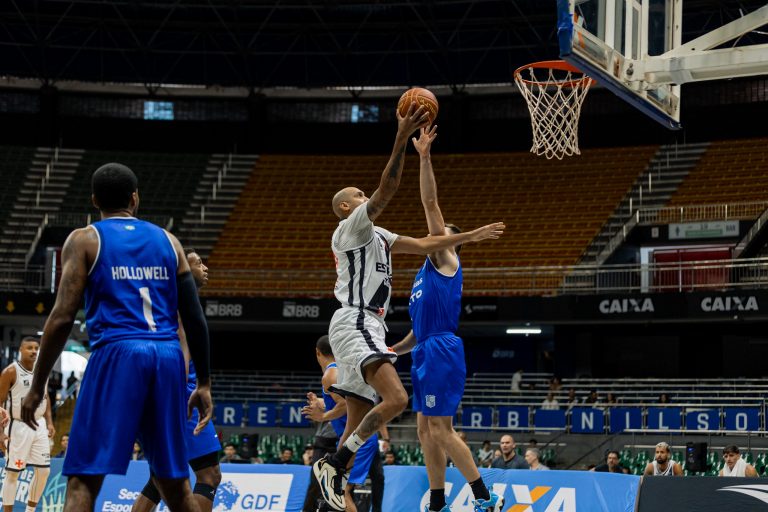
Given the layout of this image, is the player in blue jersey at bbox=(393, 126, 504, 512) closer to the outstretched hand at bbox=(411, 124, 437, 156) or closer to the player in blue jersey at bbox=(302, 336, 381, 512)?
the outstretched hand at bbox=(411, 124, 437, 156)

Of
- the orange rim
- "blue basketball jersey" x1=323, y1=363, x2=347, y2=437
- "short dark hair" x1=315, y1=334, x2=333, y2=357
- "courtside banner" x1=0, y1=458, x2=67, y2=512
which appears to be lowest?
"courtside banner" x1=0, y1=458, x2=67, y2=512

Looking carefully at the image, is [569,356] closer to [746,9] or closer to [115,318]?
[746,9]

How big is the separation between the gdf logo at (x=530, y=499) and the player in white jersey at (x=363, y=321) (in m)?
2.86

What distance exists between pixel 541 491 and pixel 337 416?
2397 mm

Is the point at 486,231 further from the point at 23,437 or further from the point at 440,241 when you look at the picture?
the point at 23,437

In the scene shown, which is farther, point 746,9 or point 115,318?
point 746,9

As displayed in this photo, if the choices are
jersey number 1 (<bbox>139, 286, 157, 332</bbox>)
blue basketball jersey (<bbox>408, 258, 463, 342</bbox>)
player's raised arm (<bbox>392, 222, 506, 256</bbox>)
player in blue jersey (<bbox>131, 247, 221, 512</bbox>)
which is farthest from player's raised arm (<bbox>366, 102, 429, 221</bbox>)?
jersey number 1 (<bbox>139, 286, 157, 332</bbox>)

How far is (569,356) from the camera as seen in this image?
2964 cm

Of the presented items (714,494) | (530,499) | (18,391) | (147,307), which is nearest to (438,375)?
(530,499)

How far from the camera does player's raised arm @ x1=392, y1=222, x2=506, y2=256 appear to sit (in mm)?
8008

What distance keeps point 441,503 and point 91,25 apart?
28084 millimetres

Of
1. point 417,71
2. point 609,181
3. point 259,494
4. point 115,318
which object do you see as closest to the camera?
point 115,318

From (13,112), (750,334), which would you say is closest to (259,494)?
(750,334)

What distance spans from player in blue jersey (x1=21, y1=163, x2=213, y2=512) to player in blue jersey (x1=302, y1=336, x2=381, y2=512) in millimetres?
3281
